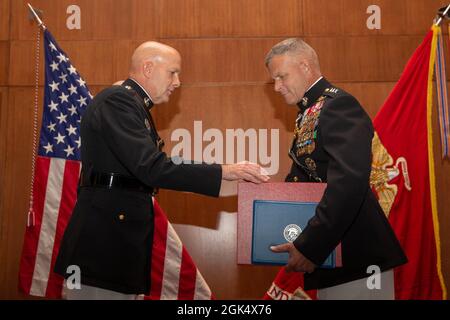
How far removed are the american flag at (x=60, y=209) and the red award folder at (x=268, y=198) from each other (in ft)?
5.86

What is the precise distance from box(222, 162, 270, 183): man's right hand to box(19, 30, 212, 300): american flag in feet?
5.47

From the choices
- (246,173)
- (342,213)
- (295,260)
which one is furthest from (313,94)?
(295,260)

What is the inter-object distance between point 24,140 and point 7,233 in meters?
0.88

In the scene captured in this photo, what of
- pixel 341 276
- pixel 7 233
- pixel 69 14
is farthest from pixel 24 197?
pixel 341 276

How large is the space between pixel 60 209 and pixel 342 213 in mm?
2631

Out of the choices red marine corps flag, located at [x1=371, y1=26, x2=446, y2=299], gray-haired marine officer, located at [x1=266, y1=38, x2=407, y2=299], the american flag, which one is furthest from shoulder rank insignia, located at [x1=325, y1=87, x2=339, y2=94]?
the american flag

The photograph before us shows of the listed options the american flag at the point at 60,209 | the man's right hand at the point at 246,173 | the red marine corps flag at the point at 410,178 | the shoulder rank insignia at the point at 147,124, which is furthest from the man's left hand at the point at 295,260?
the american flag at the point at 60,209

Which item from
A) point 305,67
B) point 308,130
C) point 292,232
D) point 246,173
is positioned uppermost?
point 305,67

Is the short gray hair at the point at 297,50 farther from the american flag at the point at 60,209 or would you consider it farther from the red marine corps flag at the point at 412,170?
the american flag at the point at 60,209

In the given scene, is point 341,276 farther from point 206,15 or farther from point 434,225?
point 206,15

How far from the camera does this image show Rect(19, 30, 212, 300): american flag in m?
3.57

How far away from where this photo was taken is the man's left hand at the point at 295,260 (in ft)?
5.99

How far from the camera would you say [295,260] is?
184 cm

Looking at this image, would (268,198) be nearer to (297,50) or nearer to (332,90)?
(332,90)
